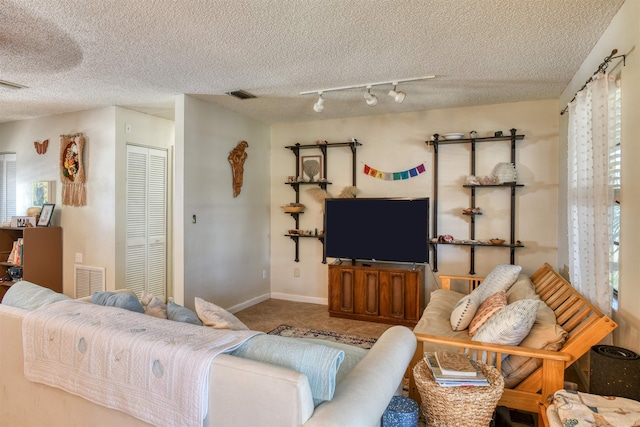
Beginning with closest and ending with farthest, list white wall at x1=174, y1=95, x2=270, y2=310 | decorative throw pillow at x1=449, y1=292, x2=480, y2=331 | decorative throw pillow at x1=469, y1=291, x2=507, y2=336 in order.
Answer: decorative throw pillow at x1=469, y1=291, x2=507, y2=336
decorative throw pillow at x1=449, y1=292, x2=480, y2=331
white wall at x1=174, y1=95, x2=270, y2=310

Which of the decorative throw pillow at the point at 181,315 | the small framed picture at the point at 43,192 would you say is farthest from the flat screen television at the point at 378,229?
the small framed picture at the point at 43,192

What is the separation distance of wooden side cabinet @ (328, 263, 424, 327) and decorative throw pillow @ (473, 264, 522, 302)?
874mm

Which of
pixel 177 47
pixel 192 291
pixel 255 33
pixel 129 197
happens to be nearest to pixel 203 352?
pixel 255 33

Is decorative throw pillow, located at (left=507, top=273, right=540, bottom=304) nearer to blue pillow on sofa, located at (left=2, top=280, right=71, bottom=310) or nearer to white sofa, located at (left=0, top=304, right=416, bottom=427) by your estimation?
white sofa, located at (left=0, top=304, right=416, bottom=427)

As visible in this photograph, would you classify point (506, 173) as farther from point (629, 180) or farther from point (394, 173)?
point (629, 180)

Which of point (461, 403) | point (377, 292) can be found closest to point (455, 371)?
point (461, 403)

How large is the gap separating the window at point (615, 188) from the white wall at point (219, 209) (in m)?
3.51

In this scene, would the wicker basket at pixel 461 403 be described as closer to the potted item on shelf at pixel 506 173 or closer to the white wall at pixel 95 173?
the potted item on shelf at pixel 506 173

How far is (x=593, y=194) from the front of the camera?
7.50ft

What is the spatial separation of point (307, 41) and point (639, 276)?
7.62ft

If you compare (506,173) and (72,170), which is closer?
(506,173)

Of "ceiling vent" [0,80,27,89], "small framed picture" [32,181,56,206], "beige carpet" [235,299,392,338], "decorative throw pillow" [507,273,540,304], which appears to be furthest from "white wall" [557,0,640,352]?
"small framed picture" [32,181,56,206]

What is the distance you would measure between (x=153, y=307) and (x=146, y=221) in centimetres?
301

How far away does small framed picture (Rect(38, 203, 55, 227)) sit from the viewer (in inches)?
180
